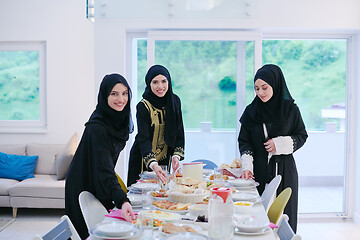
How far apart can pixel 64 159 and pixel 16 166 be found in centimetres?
59

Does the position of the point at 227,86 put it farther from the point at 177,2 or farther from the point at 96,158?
the point at 96,158

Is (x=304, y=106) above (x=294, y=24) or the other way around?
the other way around

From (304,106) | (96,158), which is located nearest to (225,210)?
(96,158)

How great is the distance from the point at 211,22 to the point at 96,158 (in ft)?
9.83

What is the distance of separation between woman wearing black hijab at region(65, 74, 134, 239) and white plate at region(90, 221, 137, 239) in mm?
358

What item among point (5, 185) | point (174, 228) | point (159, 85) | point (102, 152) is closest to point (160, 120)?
point (159, 85)

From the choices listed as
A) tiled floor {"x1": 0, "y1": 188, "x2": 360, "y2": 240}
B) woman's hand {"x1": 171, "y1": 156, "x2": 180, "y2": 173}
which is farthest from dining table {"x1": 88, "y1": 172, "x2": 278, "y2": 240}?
tiled floor {"x1": 0, "y1": 188, "x2": 360, "y2": 240}

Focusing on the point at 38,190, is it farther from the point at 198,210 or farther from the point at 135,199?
the point at 198,210

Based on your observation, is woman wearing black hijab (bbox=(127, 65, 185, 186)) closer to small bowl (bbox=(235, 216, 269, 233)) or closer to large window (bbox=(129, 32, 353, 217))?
small bowl (bbox=(235, 216, 269, 233))

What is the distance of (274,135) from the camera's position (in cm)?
340

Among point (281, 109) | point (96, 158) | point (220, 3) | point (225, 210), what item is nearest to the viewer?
point (225, 210)

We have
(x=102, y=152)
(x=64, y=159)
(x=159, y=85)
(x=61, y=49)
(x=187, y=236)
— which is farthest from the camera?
(x=61, y=49)

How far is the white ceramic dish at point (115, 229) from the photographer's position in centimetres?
183

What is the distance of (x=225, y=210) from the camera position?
6.11ft
